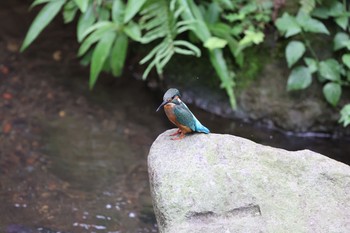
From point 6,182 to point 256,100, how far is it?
216 cm

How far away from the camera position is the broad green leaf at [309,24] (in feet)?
14.1

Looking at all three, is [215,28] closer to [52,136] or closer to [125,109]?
[125,109]

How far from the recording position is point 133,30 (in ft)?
14.6

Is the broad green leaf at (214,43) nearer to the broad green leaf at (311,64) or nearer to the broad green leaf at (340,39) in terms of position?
the broad green leaf at (311,64)

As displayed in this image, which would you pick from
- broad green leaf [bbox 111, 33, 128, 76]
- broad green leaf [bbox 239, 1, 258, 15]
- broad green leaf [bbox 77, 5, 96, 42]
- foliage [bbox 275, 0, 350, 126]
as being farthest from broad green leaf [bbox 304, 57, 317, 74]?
broad green leaf [bbox 77, 5, 96, 42]

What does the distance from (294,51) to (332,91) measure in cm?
45

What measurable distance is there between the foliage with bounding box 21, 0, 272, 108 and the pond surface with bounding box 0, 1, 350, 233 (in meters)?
0.44

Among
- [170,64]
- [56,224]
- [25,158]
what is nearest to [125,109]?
[170,64]

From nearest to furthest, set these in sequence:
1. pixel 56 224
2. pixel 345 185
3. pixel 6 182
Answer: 1. pixel 345 185
2. pixel 56 224
3. pixel 6 182

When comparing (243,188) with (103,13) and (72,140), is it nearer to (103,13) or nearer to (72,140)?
(72,140)

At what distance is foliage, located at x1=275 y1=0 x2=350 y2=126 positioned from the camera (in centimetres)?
434

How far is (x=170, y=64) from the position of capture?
5023 millimetres

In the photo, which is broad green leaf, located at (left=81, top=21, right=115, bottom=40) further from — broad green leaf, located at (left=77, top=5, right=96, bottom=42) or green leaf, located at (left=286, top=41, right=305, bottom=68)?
green leaf, located at (left=286, top=41, right=305, bottom=68)

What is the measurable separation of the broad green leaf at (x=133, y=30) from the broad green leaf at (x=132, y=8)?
0.16 m
